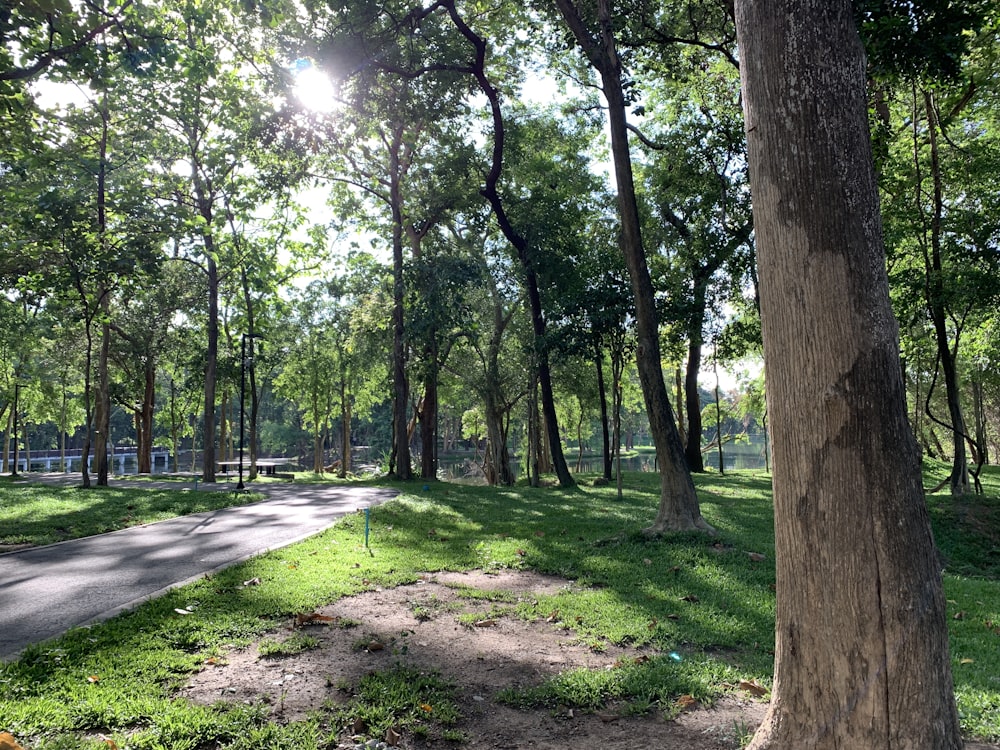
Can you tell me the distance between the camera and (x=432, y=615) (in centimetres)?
546

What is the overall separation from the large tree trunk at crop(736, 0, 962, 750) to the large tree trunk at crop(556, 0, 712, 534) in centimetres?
630

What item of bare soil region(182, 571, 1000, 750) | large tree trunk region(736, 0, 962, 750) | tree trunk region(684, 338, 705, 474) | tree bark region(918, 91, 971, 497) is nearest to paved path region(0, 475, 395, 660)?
bare soil region(182, 571, 1000, 750)

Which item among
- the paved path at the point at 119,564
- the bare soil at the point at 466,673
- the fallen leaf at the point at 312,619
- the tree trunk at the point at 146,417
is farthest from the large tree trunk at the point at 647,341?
the tree trunk at the point at 146,417

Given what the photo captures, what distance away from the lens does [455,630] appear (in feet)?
16.6

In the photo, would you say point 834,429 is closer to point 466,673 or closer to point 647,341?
point 466,673

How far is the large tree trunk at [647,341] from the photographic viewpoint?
29.2 ft

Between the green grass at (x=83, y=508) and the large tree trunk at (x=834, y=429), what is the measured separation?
1021 cm

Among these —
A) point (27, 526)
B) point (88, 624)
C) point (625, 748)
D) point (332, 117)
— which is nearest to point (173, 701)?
point (88, 624)

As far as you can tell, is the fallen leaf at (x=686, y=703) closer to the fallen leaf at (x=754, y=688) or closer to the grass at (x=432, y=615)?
the grass at (x=432, y=615)

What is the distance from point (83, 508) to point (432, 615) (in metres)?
10.4

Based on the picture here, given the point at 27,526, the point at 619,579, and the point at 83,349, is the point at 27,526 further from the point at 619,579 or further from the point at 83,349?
the point at 83,349

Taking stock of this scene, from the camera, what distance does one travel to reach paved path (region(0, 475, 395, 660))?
5.27m

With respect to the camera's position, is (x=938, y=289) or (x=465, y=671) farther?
(x=938, y=289)

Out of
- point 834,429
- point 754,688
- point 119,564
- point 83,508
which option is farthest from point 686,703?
point 83,508
